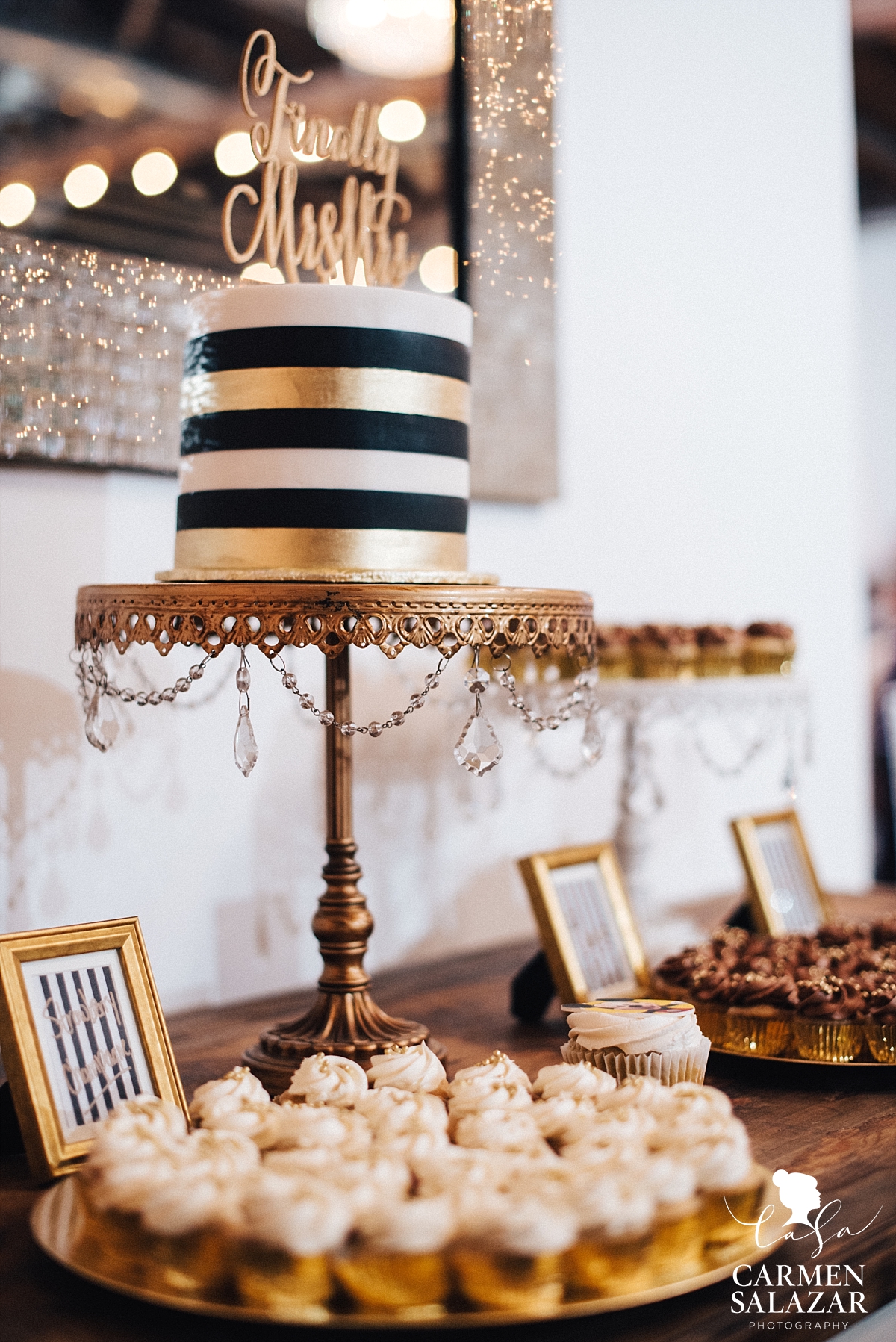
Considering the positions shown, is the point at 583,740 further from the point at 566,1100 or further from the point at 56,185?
the point at 56,185

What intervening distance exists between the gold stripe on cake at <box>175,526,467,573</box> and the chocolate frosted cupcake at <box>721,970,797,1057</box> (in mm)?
425

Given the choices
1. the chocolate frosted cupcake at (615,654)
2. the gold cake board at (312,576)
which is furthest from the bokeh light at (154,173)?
the chocolate frosted cupcake at (615,654)

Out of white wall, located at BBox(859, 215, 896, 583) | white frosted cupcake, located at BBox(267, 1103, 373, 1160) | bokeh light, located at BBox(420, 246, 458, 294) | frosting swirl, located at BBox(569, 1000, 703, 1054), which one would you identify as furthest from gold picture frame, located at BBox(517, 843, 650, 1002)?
white wall, located at BBox(859, 215, 896, 583)

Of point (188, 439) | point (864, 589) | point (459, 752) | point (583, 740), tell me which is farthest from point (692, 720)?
point (864, 589)

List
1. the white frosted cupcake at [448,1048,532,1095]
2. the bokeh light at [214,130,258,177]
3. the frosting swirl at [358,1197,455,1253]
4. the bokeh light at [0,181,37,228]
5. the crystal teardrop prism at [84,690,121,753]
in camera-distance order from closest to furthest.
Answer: the frosting swirl at [358,1197,455,1253] < the white frosted cupcake at [448,1048,532,1095] < the crystal teardrop prism at [84,690,121,753] < the bokeh light at [0,181,37,228] < the bokeh light at [214,130,258,177]

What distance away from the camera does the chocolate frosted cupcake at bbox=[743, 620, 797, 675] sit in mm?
1448

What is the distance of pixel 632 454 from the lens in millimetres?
1779

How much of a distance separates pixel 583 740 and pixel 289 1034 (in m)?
0.32

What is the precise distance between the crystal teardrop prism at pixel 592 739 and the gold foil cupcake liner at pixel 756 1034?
236 mm

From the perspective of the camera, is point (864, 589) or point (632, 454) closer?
point (632, 454)

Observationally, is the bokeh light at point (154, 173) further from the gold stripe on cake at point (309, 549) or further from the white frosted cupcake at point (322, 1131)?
the white frosted cupcake at point (322, 1131)

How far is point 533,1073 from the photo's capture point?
104cm

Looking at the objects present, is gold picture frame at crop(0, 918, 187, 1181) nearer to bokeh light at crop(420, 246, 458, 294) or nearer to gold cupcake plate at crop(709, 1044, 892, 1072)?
gold cupcake plate at crop(709, 1044, 892, 1072)

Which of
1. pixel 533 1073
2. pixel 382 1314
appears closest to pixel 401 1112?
pixel 382 1314
